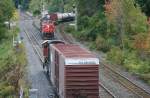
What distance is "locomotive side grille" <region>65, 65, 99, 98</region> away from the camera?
1069 inches

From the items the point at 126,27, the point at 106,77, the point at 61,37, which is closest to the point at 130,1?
the point at 126,27

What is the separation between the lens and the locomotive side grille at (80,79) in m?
27.2

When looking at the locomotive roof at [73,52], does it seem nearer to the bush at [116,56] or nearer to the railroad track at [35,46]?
the bush at [116,56]

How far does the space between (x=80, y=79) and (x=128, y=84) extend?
11343mm

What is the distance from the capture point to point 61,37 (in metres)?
72.0

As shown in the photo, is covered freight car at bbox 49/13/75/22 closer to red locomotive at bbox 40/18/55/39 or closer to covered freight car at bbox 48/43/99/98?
red locomotive at bbox 40/18/55/39

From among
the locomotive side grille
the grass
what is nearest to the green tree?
the grass

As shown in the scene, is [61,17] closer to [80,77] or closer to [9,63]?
[9,63]

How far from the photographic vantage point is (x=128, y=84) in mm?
37906

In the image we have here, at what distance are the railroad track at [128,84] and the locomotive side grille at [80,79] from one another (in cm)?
684

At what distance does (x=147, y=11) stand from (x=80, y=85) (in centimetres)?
4134

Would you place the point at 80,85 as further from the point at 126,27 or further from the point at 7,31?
the point at 7,31

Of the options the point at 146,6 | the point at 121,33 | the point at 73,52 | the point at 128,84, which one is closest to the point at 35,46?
the point at 121,33

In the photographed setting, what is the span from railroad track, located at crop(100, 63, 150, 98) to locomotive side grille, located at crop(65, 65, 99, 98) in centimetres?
684
